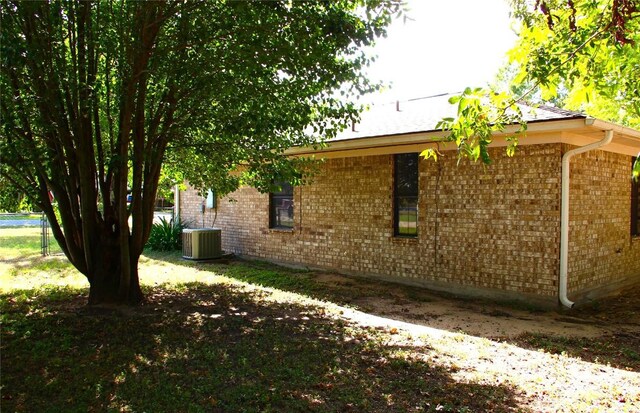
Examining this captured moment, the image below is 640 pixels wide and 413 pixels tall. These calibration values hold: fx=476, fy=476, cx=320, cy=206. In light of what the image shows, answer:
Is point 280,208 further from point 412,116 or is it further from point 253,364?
point 253,364

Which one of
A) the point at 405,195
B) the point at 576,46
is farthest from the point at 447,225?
the point at 576,46

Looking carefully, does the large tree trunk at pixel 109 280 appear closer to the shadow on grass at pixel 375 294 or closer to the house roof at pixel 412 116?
the shadow on grass at pixel 375 294

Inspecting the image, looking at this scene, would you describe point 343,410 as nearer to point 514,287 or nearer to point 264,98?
point 264,98

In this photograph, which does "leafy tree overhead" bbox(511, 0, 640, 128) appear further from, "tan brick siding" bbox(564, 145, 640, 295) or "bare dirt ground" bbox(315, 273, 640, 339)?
"bare dirt ground" bbox(315, 273, 640, 339)

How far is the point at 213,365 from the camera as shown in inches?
191

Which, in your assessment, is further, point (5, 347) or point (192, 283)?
point (192, 283)

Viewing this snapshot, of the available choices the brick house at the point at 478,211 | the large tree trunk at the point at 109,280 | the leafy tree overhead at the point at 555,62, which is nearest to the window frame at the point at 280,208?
the brick house at the point at 478,211

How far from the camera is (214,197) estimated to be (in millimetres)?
14219

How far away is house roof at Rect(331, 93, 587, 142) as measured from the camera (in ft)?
25.6

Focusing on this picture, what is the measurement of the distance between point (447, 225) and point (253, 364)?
17.0ft

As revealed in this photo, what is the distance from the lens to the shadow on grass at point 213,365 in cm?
398

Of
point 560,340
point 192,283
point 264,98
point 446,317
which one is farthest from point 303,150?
point 560,340

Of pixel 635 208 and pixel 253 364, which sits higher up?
pixel 635 208

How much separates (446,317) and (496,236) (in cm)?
196
